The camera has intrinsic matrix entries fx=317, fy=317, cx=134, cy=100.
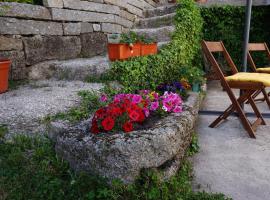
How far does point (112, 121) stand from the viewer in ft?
7.04

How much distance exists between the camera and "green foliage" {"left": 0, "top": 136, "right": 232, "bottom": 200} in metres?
1.91

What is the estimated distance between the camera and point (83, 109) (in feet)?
10.4

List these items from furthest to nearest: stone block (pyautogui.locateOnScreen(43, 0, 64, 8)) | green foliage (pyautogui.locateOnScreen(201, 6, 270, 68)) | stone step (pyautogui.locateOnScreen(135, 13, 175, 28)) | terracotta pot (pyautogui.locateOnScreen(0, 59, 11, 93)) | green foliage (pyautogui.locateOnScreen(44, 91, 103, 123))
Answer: green foliage (pyautogui.locateOnScreen(201, 6, 270, 68)), stone step (pyautogui.locateOnScreen(135, 13, 175, 28)), stone block (pyautogui.locateOnScreen(43, 0, 64, 8)), terracotta pot (pyautogui.locateOnScreen(0, 59, 11, 93)), green foliage (pyautogui.locateOnScreen(44, 91, 103, 123))

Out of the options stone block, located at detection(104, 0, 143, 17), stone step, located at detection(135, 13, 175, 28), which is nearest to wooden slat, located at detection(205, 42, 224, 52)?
stone block, located at detection(104, 0, 143, 17)

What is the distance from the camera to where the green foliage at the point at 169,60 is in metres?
4.18

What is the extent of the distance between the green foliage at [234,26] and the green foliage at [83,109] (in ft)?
16.5

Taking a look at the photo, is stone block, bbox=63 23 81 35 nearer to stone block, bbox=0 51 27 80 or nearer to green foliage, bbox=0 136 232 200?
stone block, bbox=0 51 27 80

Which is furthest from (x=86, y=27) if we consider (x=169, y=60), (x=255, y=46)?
(x=255, y=46)

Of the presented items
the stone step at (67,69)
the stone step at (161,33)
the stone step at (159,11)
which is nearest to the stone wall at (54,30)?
the stone step at (67,69)

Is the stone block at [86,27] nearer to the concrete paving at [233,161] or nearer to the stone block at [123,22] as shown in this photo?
the stone block at [123,22]

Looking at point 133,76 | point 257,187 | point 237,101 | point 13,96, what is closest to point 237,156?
point 257,187

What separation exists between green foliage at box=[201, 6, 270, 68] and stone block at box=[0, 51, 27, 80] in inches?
197

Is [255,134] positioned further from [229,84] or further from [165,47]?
[165,47]

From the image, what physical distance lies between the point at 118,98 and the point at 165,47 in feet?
10.2
